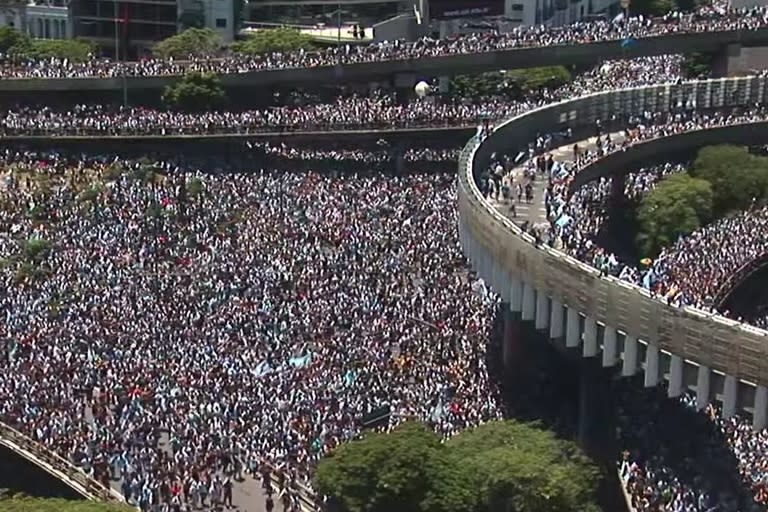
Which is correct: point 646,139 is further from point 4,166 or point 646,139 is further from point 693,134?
point 4,166

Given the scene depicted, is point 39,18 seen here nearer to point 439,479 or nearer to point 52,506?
point 439,479

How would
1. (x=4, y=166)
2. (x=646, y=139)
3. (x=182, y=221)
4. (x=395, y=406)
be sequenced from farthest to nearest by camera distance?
(x=4, y=166) < (x=646, y=139) < (x=182, y=221) < (x=395, y=406)

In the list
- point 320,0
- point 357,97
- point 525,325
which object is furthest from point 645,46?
point 525,325

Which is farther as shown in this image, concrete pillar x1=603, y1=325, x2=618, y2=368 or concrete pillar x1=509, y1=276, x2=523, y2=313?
concrete pillar x1=509, y1=276, x2=523, y2=313

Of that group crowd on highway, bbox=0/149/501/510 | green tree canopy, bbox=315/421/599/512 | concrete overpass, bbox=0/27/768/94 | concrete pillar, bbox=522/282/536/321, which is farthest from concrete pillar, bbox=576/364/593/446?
concrete overpass, bbox=0/27/768/94

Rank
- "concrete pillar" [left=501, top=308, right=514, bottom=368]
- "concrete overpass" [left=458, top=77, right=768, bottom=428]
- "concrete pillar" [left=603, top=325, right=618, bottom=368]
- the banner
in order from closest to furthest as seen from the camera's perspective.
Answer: "concrete overpass" [left=458, top=77, right=768, bottom=428] → "concrete pillar" [left=603, top=325, right=618, bottom=368] → "concrete pillar" [left=501, top=308, right=514, bottom=368] → the banner

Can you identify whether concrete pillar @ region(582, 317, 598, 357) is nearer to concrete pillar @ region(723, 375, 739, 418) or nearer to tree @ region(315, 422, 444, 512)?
concrete pillar @ region(723, 375, 739, 418)

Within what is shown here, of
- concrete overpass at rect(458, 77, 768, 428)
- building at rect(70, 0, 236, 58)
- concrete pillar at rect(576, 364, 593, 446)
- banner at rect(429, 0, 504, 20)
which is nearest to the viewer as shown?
concrete overpass at rect(458, 77, 768, 428)
